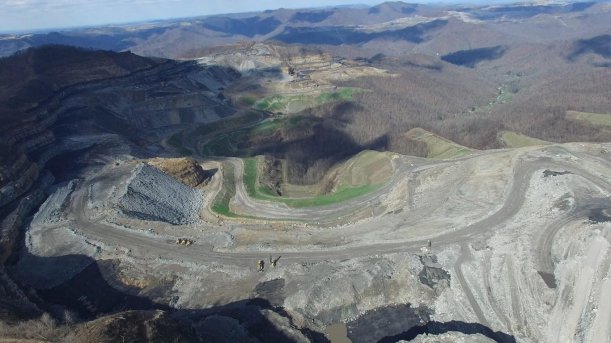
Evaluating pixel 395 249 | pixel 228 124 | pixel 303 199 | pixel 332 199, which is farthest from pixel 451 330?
pixel 228 124

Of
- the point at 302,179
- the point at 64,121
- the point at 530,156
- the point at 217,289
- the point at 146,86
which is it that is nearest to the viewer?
the point at 217,289

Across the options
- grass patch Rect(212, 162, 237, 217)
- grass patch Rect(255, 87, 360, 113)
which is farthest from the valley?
grass patch Rect(255, 87, 360, 113)

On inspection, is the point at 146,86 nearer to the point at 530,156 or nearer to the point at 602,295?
the point at 530,156

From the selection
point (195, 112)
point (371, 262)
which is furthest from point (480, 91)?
point (371, 262)

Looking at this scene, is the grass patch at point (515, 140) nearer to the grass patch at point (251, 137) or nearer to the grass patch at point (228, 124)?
the grass patch at point (251, 137)

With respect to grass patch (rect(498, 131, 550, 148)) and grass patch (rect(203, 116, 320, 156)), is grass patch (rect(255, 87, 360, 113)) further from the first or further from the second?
grass patch (rect(498, 131, 550, 148))

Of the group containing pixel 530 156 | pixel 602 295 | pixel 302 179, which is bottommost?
pixel 302 179

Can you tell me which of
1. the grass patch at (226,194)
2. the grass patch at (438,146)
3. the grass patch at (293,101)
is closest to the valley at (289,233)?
the grass patch at (226,194)
